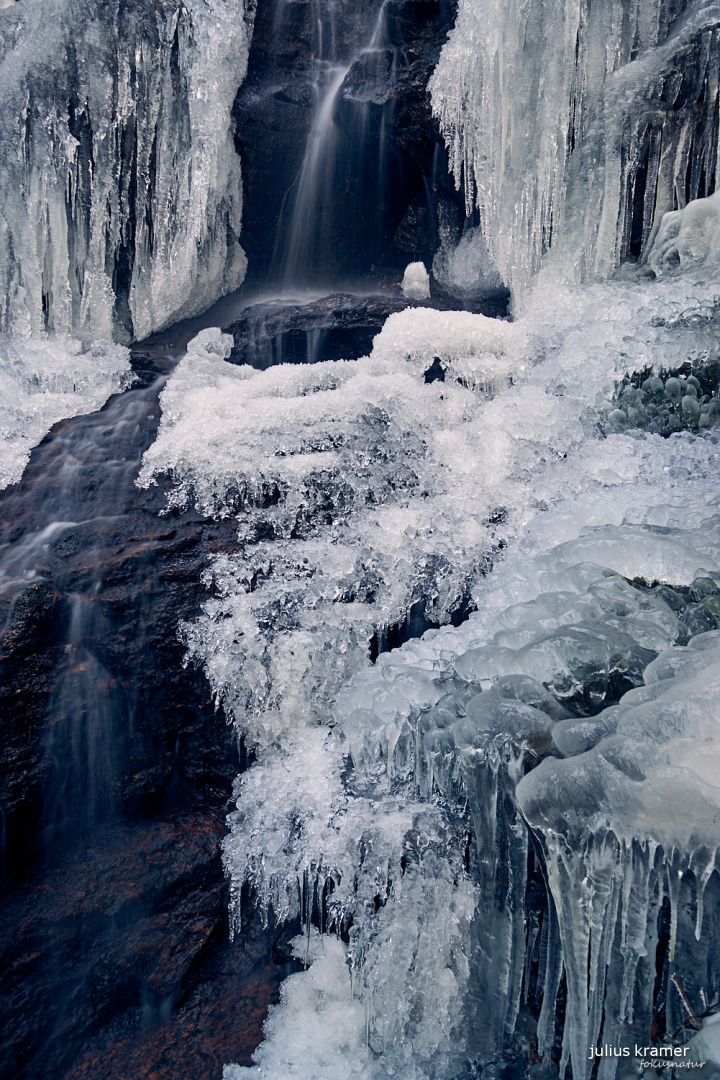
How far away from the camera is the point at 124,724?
352 centimetres

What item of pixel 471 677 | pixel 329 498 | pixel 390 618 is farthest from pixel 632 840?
pixel 329 498

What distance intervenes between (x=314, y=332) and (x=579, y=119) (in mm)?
3115

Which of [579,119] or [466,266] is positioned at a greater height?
[579,119]

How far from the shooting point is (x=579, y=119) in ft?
22.5

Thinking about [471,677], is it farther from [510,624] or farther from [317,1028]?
[317,1028]

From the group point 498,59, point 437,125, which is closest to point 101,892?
point 498,59

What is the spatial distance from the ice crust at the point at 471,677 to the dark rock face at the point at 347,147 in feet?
16.3

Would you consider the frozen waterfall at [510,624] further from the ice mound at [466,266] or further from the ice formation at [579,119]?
the ice mound at [466,266]

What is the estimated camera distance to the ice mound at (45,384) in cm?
581

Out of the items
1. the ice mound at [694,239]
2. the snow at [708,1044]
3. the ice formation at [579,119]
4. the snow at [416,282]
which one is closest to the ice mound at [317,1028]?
the snow at [708,1044]

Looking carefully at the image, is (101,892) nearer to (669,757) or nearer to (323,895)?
(323,895)

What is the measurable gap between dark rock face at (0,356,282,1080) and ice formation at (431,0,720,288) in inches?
181

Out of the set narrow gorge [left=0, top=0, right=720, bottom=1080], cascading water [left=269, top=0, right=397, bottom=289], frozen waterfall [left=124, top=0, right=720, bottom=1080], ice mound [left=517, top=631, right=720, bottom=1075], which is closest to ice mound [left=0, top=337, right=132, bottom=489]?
narrow gorge [left=0, top=0, right=720, bottom=1080]

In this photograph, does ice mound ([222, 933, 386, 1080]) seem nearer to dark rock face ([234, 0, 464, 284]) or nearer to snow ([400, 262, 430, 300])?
snow ([400, 262, 430, 300])
